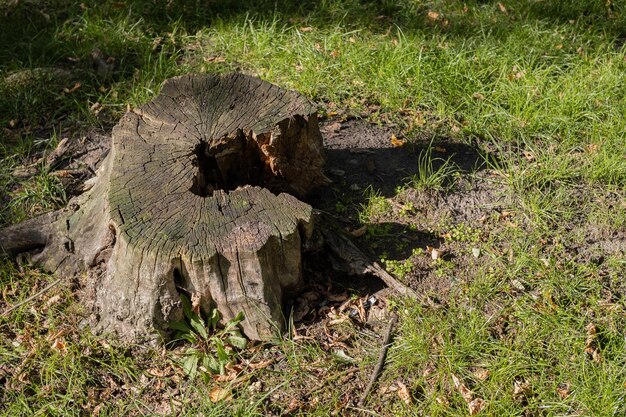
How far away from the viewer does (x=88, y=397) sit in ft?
10.9

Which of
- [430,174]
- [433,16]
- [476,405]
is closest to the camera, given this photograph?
[476,405]

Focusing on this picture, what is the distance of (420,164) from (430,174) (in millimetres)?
112

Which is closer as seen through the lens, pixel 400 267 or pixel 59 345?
pixel 59 345

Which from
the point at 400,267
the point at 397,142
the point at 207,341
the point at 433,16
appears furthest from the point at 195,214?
the point at 433,16

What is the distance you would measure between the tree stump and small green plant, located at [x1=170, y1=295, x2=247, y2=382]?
5 centimetres

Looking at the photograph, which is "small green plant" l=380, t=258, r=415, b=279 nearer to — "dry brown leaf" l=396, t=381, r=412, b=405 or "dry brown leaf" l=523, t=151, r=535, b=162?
"dry brown leaf" l=396, t=381, r=412, b=405

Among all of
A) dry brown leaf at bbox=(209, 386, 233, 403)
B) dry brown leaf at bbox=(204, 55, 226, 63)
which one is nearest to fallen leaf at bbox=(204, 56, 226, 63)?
dry brown leaf at bbox=(204, 55, 226, 63)

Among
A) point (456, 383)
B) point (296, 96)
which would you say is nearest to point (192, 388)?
point (456, 383)

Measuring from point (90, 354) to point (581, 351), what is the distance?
93.4 inches

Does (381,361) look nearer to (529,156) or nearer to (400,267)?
(400,267)

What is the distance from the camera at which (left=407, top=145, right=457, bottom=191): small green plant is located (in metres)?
4.31

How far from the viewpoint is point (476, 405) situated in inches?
125

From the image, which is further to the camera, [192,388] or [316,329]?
[316,329]

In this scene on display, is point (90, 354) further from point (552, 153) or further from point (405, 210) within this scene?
point (552, 153)
